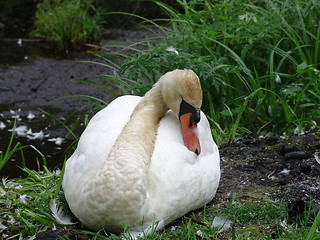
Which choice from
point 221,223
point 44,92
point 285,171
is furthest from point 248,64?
point 44,92

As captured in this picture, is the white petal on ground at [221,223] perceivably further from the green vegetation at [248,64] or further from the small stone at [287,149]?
the green vegetation at [248,64]

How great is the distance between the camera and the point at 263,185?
422 cm

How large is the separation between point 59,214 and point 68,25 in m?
5.72

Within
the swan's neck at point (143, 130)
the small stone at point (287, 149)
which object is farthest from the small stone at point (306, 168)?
the swan's neck at point (143, 130)

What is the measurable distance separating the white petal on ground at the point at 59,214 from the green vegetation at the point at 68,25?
5.59 m

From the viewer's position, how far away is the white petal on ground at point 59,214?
12.6 feet

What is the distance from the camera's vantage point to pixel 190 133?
151 inches

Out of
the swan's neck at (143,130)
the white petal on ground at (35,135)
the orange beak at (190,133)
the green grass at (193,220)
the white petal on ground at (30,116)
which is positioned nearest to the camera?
the green grass at (193,220)

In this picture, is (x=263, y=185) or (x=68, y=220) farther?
(x=263, y=185)

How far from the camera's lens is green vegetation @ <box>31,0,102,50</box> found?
9273mm

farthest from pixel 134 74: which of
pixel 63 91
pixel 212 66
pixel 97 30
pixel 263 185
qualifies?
pixel 97 30

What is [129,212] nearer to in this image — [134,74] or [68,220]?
[68,220]

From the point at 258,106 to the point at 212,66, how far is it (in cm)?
52

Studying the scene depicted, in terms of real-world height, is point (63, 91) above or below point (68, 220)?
below
